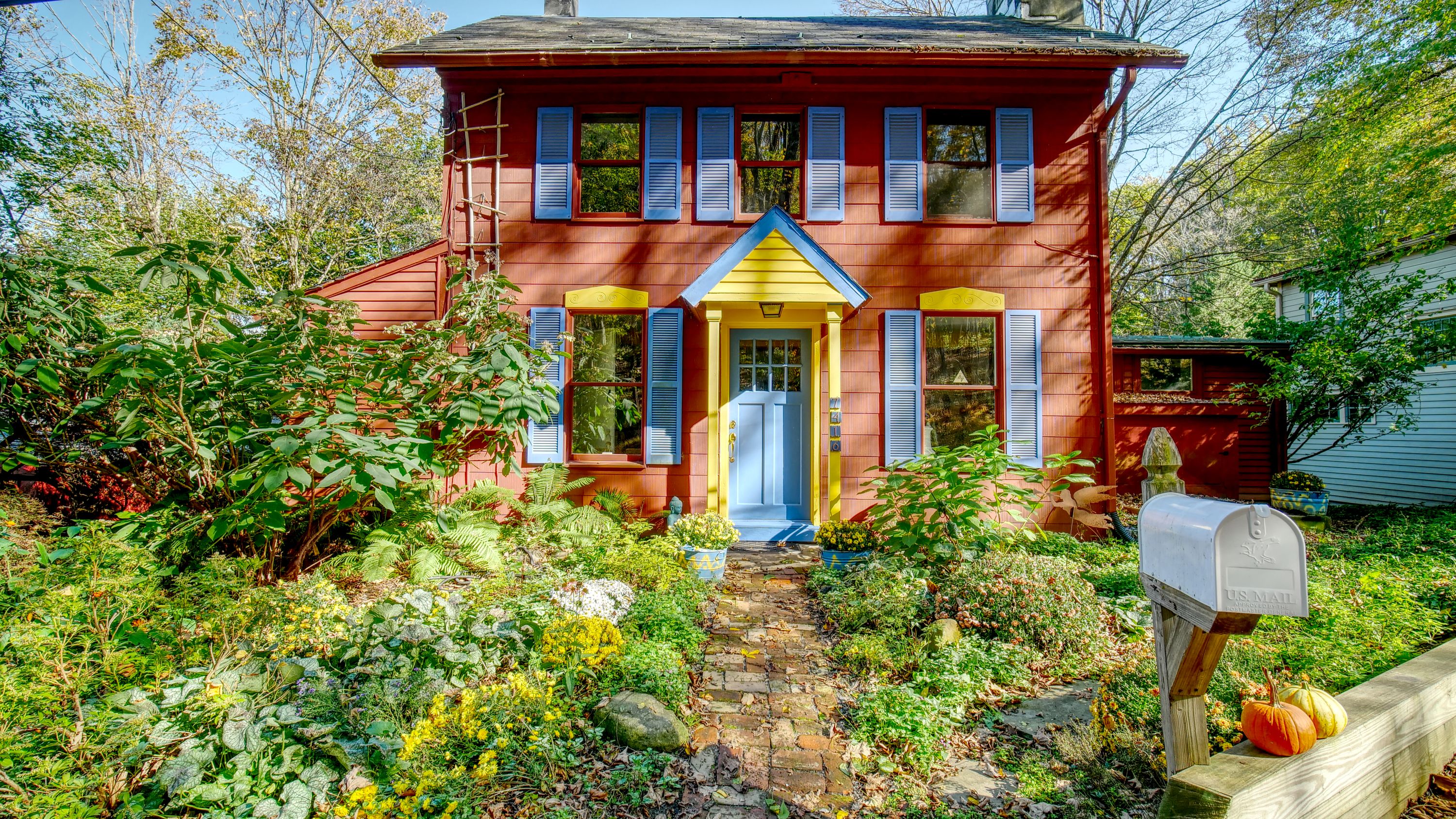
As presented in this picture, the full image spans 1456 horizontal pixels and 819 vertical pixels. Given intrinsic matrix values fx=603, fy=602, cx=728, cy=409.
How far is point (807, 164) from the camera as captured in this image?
7.01m

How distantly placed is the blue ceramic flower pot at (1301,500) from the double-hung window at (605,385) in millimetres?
8905

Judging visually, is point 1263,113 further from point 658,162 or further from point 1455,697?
point 1455,697

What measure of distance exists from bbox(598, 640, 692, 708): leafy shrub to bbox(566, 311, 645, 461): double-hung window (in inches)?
146

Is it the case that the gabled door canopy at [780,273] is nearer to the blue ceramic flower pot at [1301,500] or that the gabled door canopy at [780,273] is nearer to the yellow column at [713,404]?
the yellow column at [713,404]

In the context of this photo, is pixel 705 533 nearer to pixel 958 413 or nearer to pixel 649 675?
pixel 649 675

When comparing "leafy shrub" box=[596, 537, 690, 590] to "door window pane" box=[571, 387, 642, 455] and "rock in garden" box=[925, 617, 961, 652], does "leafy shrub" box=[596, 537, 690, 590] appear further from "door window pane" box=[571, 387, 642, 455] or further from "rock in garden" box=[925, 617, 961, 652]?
"door window pane" box=[571, 387, 642, 455]

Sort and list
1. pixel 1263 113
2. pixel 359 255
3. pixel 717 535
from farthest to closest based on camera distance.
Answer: pixel 359 255, pixel 1263 113, pixel 717 535

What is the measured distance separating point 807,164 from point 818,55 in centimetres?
110

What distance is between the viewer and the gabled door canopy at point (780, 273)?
19.9 feet

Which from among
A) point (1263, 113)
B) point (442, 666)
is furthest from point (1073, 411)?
point (1263, 113)

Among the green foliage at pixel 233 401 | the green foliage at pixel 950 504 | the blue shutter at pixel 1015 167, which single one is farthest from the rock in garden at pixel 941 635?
the blue shutter at pixel 1015 167

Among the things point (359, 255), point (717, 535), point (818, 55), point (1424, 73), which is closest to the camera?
point (717, 535)

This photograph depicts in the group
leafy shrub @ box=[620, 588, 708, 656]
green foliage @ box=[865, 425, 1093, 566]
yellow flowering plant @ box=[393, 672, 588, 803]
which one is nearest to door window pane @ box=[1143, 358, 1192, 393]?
green foliage @ box=[865, 425, 1093, 566]

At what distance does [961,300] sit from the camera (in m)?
6.96
